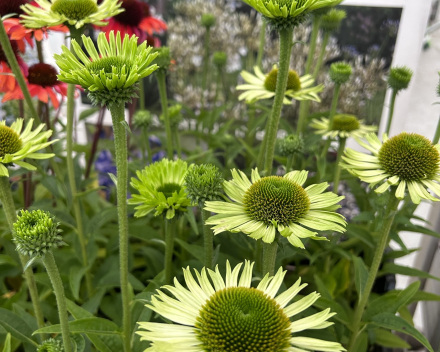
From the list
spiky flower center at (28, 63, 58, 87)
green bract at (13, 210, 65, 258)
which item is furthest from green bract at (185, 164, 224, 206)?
spiky flower center at (28, 63, 58, 87)

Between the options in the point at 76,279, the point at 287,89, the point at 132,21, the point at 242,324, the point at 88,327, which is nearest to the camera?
the point at 242,324

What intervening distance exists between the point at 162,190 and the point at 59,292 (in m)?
0.16

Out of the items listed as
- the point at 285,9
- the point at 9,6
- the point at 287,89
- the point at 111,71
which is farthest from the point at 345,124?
the point at 9,6

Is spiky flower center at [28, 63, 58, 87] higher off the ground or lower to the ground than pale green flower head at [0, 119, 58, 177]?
higher

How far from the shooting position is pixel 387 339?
1.98 feet

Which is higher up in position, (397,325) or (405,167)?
(405,167)

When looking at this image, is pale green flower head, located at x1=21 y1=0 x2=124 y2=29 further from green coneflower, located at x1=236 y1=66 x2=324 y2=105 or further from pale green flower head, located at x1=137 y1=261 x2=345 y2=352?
pale green flower head, located at x1=137 y1=261 x2=345 y2=352

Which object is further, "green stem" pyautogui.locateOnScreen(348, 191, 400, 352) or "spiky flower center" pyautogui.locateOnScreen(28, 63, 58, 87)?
"spiky flower center" pyautogui.locateOnScreen(28, 63, 58, 87)

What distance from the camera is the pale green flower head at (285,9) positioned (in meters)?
0.35

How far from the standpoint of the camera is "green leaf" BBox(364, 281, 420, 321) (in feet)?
1.51

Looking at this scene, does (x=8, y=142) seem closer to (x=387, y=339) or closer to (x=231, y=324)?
(x=231, y=324)

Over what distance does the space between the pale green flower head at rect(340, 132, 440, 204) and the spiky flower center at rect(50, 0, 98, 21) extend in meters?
0.39

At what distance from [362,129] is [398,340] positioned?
0.36 m

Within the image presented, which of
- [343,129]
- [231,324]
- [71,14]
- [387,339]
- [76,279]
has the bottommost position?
[387,339]
